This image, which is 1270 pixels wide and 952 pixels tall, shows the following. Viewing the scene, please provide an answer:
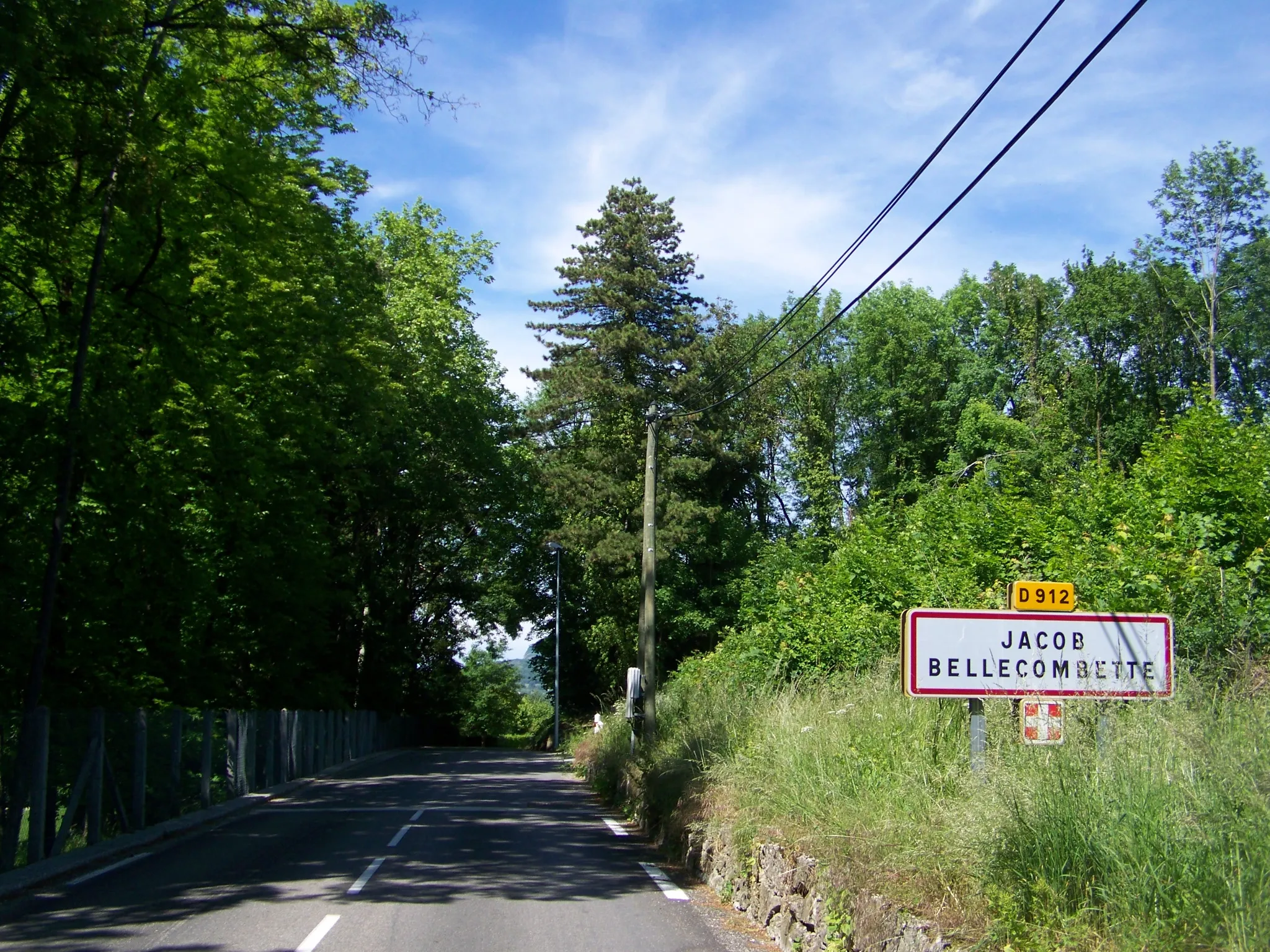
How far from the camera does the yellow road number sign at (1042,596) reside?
7.02m

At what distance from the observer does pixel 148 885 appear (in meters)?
10.2

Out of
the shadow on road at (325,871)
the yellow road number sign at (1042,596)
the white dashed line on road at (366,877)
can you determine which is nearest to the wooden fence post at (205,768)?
the shadow on road at (325,871)

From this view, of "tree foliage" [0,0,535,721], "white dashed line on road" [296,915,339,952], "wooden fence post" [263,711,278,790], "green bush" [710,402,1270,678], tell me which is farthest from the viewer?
"wooden fence post" [263,711,278,790]

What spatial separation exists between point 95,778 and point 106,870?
2144 millimetres

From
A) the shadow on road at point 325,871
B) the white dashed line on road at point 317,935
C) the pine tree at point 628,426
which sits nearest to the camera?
the white dashed line on road at point 317,935

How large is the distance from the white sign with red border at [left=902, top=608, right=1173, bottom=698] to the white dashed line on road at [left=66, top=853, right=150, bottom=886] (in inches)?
333

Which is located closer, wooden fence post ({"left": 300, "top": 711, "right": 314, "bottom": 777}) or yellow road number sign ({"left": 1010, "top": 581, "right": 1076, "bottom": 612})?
yellow road number sign ({"left": 1010, "top": 581, "right": 1076, "bottom": 612})

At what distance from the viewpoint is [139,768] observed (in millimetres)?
14578

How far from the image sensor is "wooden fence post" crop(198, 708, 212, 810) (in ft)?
56.7

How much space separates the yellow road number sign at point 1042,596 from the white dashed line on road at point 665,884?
4123 mm

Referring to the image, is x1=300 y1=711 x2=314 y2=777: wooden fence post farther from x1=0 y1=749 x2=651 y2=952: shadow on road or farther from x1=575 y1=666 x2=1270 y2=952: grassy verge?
x1=575 y1=666 x2=1270 y2=952: grassy verge

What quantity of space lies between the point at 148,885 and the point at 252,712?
1072cm

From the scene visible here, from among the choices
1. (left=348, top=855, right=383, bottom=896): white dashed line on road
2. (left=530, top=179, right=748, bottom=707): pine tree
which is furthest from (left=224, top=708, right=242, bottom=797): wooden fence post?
(left=530, top=179, right=748, bottom=707): pine tree

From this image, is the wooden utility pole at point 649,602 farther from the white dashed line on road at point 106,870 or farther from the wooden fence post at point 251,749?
the white dashed line on road at point 106,870
